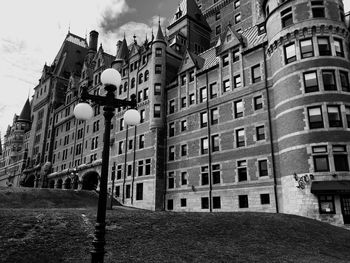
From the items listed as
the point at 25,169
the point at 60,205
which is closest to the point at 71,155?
the point at 25,169

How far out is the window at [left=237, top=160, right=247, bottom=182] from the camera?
31.2m

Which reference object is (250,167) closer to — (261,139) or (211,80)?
(261,139)

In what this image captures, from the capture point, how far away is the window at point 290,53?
92.4 ft

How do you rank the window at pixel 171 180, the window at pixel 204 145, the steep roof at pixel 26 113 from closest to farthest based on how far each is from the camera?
1. the window at pixel 204 145
2. the window at pixel 171 180
3. the steep roof at pixel 26 113

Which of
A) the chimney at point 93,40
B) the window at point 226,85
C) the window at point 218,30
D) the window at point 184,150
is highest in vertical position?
the chimney at point 93,40

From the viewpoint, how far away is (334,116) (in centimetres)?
2562

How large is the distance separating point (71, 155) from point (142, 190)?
2396cm

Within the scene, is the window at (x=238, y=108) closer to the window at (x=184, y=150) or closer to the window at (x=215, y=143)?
the window at (x=215, y=143)

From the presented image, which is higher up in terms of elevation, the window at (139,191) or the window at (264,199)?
the window at (139,191)

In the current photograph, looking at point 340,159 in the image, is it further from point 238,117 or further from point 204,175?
point 204,175

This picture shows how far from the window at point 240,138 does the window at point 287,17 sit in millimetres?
10924

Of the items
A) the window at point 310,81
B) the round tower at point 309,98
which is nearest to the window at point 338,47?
the round tower at point 309,98

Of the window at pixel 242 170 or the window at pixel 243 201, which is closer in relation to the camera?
the window at pixel 243 201

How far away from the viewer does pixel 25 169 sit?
246ft
